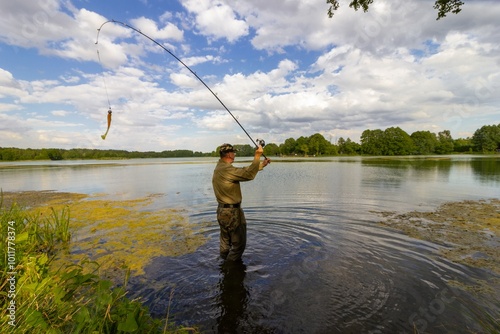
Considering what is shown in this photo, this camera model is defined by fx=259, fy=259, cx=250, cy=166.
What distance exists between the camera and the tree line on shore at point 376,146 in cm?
12474

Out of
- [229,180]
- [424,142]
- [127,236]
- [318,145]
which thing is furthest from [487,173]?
[318,145]

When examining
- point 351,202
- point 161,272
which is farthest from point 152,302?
point 351,202

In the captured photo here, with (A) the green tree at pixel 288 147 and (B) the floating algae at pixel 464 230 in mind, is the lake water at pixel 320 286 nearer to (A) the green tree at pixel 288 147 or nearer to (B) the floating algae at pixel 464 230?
(B) the floating algae at pixel 464 230

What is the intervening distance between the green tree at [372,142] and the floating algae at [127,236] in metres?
150

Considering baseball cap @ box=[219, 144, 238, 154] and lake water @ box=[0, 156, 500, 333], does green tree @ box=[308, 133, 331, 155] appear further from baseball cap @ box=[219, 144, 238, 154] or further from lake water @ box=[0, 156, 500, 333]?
baseball cap @ box=[219, 144, 238, 154]

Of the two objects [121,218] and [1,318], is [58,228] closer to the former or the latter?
[121,218]

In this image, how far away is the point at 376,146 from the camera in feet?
483

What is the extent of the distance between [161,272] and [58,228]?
5.53 meters

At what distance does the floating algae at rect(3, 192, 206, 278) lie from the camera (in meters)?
8.38

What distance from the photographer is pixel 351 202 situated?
664 inches

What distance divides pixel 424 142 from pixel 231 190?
6410 inches

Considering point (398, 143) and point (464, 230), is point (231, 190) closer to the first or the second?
point (464, 230)

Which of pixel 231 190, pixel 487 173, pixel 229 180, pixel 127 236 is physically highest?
pixel 229 180

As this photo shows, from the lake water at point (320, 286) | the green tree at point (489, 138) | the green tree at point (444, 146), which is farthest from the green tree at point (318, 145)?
the lake water at point (320, 286)
